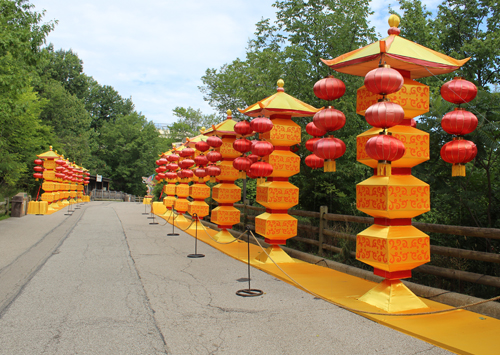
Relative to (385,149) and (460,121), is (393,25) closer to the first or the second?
(460,121)

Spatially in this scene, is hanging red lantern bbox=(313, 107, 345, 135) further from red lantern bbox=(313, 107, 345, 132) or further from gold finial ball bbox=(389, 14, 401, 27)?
gold finial ball bbox=(389, 14, 401, 27)

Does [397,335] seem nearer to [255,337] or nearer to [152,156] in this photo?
[255,337]

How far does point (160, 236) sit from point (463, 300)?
1036 centimetres

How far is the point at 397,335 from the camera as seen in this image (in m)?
4.21

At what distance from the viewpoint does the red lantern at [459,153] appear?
519 centimetres

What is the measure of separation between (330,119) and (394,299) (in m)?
2.93

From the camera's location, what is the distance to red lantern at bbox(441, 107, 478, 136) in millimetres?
5156

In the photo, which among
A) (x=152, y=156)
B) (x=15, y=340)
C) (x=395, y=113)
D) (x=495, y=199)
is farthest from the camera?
(x=152, y=156)

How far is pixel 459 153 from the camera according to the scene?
17.2ft

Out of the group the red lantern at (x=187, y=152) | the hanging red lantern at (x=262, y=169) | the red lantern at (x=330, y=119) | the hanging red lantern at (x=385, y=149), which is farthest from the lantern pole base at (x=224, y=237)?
the hanging red lantern at (x=385, y=149)

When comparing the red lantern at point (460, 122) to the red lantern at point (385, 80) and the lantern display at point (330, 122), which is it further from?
the lantern display at point (330, 122)

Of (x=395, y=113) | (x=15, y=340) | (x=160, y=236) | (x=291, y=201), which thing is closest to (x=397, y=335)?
(x=395, y=113)

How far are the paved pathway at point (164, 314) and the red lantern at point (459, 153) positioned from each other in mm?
2625

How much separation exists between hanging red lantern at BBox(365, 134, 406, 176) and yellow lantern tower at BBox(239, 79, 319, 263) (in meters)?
3.82
